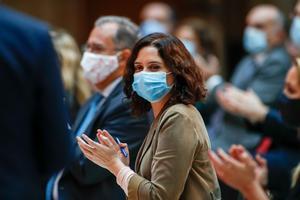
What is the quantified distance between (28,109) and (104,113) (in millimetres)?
1500

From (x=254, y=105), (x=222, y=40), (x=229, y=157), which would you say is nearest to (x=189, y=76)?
(x=229, y=157)

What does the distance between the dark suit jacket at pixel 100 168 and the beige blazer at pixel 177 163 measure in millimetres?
583

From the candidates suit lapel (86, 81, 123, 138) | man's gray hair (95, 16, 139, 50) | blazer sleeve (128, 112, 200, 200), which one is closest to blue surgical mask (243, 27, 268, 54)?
man's gray hair (95, 16, 139, 50)

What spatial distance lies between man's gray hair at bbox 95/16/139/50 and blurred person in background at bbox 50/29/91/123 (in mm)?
912

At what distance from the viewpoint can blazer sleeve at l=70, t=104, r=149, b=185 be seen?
151 inches

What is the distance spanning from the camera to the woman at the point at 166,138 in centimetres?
307

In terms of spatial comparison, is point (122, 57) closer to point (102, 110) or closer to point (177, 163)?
point (102, 110)

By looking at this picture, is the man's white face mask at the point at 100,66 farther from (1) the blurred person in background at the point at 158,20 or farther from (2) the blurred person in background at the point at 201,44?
(1) the blurred person in background at the point at 158,20

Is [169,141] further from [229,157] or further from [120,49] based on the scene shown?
[120,49]

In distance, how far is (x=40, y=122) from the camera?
2.56m

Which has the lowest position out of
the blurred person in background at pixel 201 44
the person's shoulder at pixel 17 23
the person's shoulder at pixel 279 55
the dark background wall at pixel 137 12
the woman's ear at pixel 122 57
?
the dark background wall at pixel 137 12

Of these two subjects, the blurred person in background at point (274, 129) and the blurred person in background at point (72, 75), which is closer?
the blurred person in background at point (274, 129)

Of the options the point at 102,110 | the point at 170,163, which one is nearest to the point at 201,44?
the point at 102,110

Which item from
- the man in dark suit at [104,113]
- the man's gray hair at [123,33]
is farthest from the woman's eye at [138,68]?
the man's gray hair at [123,33]
